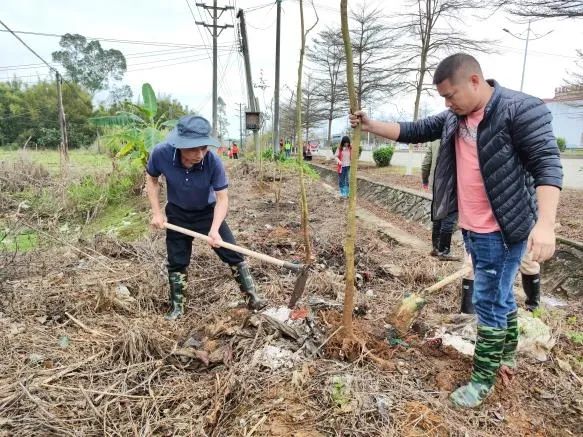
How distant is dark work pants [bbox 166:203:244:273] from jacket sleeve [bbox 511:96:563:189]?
2.09m

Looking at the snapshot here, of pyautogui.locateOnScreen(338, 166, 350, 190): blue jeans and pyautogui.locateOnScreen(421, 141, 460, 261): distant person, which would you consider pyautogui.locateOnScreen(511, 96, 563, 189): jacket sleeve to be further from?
pyautogui.locateOnScreen(338, 166, 350, 190): blue jeans

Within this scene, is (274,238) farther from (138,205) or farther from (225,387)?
(138,205)

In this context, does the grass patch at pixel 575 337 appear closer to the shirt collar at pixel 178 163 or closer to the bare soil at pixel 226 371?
the bare soil at pixel 226 371

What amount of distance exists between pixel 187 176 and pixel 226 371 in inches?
54.5

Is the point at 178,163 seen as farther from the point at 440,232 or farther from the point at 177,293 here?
the point at 440,232

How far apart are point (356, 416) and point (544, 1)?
717cm

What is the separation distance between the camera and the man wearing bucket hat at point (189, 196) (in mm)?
2782

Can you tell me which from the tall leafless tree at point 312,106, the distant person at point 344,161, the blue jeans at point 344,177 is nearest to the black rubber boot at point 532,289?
the distant person at point 344,161

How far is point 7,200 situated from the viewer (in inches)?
336

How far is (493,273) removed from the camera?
76.7 inches

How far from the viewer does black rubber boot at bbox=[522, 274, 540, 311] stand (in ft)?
10.8

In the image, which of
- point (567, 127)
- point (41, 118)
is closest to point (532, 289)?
point (41, 118)

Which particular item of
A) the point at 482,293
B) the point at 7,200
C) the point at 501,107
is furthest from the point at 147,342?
the point at 7,200

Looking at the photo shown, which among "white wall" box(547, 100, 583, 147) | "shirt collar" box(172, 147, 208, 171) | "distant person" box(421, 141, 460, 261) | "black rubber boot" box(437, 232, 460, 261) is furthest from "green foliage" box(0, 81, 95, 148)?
"white wall" box(547, 100, 583, 147)
